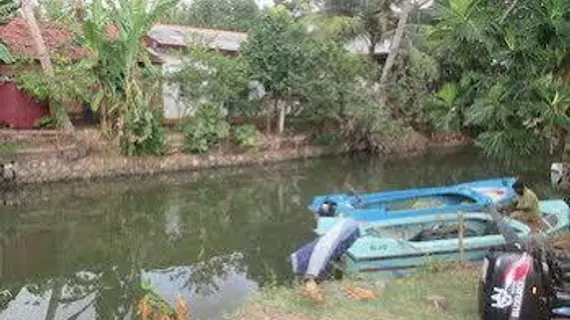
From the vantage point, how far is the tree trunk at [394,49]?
76.5 ft

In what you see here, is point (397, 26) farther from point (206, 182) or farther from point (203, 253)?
point (203, 253)

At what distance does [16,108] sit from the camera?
19266 mm

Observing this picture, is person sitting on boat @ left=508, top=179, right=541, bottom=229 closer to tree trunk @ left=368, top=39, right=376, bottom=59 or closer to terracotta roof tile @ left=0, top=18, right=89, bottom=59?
terracotta roof tile @ left=0, top=18, right=89, bottom=59

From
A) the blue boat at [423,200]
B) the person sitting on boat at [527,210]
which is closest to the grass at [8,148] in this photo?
the blue boat at [423,200]

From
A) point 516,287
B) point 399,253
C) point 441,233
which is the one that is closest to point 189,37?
point 441,233

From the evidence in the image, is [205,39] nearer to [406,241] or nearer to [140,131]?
[140,131]

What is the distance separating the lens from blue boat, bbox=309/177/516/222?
40.7 feet

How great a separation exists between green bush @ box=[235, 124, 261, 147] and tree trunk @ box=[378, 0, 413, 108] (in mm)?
4682

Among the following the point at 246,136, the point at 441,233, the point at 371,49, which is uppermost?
the point at 371,49

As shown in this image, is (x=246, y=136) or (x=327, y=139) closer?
(x=246, y=136)

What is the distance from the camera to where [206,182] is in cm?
1906

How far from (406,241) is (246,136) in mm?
11762

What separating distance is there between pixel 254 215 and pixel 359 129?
849cm

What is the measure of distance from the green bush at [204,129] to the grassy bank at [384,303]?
12.8 m
